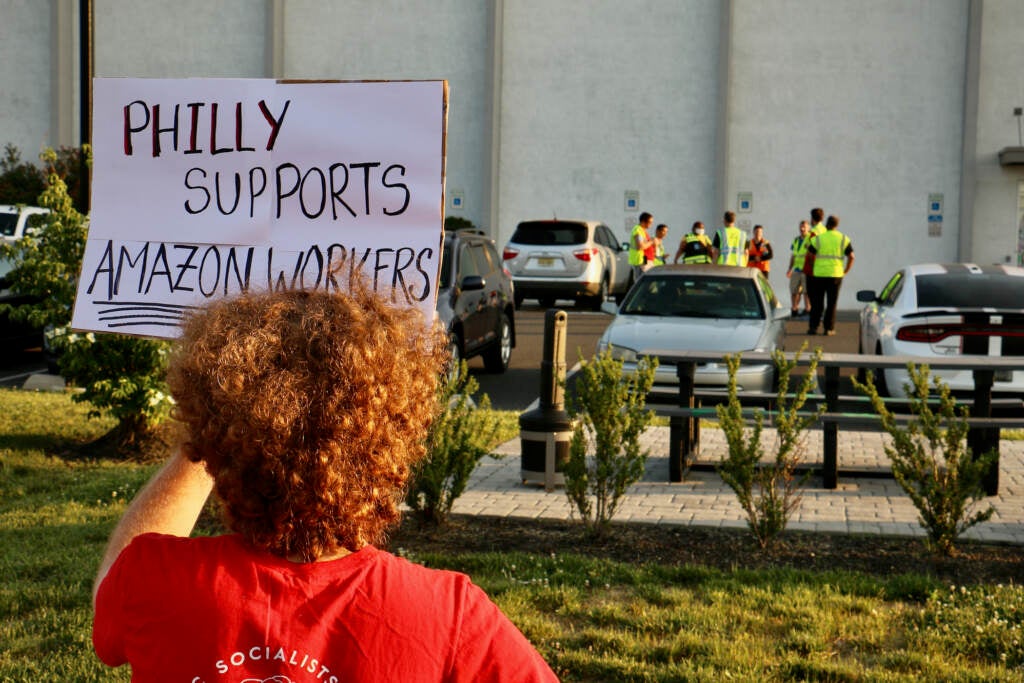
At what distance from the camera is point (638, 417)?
678 centimetres

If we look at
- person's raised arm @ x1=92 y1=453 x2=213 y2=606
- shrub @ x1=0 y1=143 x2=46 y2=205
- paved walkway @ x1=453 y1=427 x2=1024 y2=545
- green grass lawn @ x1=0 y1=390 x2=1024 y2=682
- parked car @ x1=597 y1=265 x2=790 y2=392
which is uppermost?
shrub @ x1=0 y1=143 x2=46 y2=205

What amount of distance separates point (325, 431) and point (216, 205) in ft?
8.63

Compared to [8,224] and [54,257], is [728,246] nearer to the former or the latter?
[8,224]

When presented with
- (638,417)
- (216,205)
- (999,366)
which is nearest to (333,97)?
(216,205)

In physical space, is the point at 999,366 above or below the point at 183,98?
below

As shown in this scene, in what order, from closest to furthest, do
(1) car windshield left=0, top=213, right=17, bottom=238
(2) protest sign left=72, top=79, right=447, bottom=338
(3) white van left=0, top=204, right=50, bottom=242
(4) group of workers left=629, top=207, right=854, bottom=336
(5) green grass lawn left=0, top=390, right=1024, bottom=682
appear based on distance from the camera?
(2) protest sign left=72, top=79, right=447, bottom=338
(5) green grass lawn left=0, top=390, right=1024, bottom=682
(3) white van left=0, top=204, right=50, bottom=242
(1) car windshield left=0, top=213, right=17, bottom=238
(4) group of workers left=629, top=207, right=854, bottom=336

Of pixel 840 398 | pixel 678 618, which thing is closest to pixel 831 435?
pixel 840 398

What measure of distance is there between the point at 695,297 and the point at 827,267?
7035 mm

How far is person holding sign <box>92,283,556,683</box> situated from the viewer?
1.73 m

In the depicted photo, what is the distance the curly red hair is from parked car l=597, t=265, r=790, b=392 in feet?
31.3

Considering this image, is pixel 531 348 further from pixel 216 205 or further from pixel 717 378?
pixel 216 205

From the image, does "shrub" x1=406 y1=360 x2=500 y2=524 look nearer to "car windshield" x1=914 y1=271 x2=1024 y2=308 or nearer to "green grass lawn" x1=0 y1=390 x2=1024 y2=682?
"green grass lawn" x1=0 y1=390 x2=1024 y2=682

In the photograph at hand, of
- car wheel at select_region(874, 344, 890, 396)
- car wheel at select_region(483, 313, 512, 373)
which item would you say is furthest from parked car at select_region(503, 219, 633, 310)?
car wheel at select_region(874, 344, 890, 396)

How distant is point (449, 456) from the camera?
6922 mm
